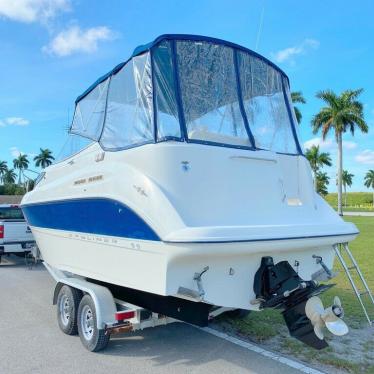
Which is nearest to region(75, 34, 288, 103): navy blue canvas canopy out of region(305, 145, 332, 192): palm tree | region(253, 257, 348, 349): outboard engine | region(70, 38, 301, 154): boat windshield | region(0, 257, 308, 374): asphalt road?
region(70, 38, 301, 154): boat windshield

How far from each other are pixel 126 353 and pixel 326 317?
235 cm

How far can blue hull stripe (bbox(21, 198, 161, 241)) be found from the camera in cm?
431

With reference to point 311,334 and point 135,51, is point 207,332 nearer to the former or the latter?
point 311,334

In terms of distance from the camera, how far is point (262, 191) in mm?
4871

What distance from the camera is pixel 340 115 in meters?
42.5

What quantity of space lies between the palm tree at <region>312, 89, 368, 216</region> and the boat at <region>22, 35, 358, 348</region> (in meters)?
39.0

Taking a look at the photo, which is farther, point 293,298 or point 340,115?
point 340,115

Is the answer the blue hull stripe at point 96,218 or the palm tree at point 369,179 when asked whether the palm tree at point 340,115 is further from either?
the palm tree at point 369,179

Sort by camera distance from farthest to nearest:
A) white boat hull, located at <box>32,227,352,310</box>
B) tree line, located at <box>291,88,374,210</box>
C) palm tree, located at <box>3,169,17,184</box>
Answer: palm tree, located at <box>3,169,17,184</box> < tree line, located at <box>291,88,374,210</box> < white boat hull, located at <box>32,227,352,310</box>

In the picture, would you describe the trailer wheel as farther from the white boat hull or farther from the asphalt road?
the white boat hull

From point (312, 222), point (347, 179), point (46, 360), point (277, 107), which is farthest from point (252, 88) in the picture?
point (347, 179)

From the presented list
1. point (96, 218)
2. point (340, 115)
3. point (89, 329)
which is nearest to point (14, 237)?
point (89, 329)

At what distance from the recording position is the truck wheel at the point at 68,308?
18.3 feet

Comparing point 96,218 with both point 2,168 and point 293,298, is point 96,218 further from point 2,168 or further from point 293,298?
point 2,168
